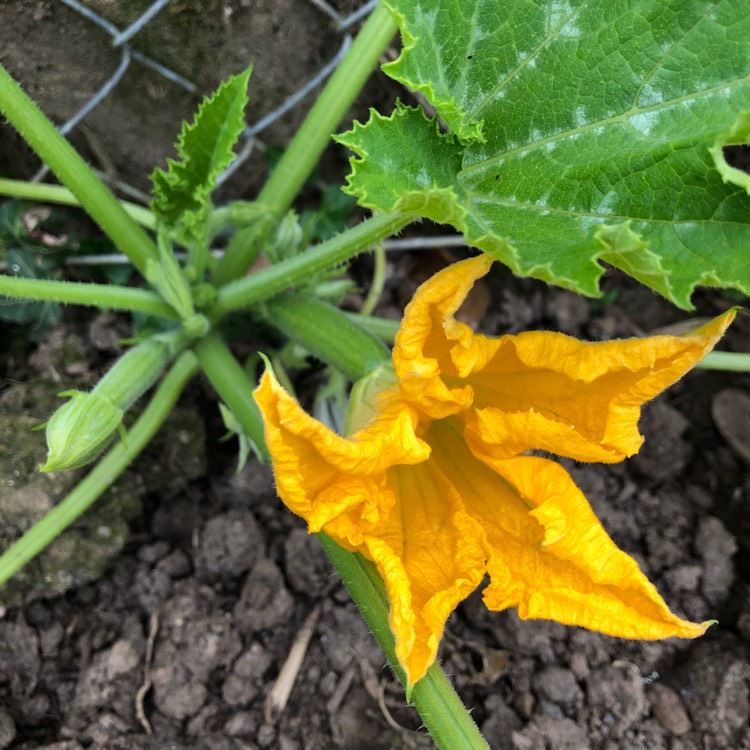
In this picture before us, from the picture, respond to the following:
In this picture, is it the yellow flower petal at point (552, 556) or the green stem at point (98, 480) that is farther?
the green stem at point (98, 480)

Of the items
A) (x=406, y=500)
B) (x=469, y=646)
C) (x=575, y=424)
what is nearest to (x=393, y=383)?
(x=406, y=500)

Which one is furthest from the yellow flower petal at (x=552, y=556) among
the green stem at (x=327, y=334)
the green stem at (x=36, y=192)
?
the green stem at (x=36, y=192)

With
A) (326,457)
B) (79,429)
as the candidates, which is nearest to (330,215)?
(79,429)

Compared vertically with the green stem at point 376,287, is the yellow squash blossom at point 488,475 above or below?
above

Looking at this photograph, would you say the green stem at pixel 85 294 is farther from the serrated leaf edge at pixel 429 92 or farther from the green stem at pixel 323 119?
the serrated leaf edge at pixel 429 92

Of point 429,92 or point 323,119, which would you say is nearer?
point 429,92

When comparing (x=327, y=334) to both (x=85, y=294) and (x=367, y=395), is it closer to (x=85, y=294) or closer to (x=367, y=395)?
(x=367, y=395)

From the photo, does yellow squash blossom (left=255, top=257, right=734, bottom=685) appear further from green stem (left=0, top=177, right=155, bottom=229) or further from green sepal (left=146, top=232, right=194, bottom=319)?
green stem (left=0, top=177, right=155, bottom=229)
